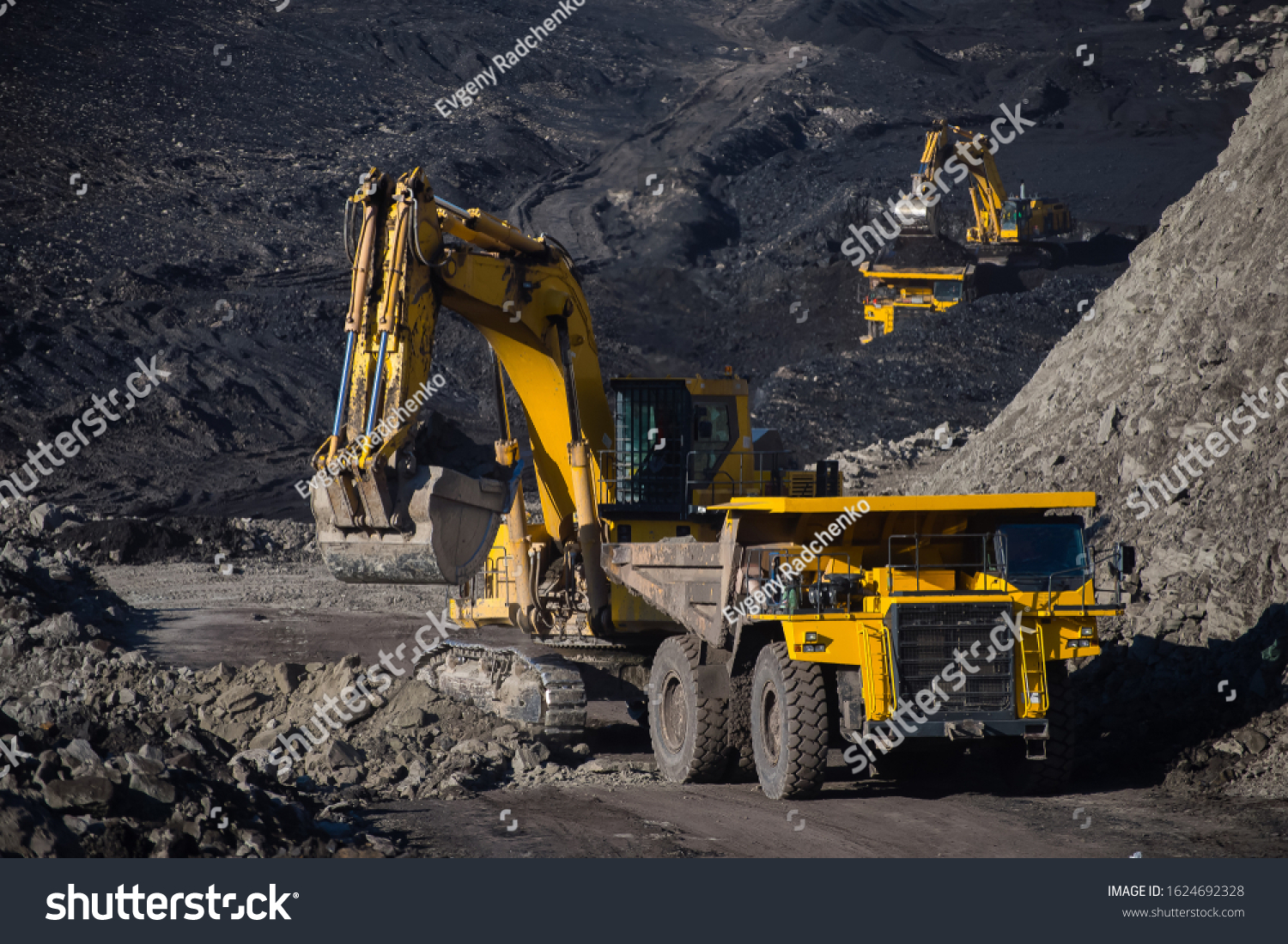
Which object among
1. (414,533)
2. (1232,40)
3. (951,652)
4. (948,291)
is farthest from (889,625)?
(1232,40)

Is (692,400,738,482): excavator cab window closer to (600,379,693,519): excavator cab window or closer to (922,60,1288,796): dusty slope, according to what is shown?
(600,379,693,519): excavator cab window

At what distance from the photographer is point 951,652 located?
314 inches

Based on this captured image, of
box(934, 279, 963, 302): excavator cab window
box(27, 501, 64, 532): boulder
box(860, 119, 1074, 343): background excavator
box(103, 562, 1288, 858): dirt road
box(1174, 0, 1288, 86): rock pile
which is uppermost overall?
box(1174, 0, 1288, 86): rock pile

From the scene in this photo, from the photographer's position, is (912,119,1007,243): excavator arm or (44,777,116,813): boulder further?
(912,119,1007,243): excavator arm

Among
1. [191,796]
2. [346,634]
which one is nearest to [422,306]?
[191,796]

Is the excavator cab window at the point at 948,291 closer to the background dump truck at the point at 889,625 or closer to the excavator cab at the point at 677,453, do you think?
the excavator cab at the point at 677,453

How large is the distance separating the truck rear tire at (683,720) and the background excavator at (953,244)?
23885 millimetres

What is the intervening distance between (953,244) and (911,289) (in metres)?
2.99

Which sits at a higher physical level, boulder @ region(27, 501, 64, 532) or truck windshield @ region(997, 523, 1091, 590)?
boulder @ region(27, 501, 64, 532)

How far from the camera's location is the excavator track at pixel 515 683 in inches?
392

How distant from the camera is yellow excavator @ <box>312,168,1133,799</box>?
26.5 feet

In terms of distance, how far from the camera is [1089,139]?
48938mm

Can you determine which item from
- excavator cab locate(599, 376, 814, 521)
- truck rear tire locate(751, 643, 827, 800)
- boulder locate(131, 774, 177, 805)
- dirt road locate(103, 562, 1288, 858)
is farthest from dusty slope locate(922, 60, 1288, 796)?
boulder locate(131, 774, 177, 805)

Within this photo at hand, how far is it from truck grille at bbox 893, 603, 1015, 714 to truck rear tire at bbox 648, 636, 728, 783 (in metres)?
1.76
